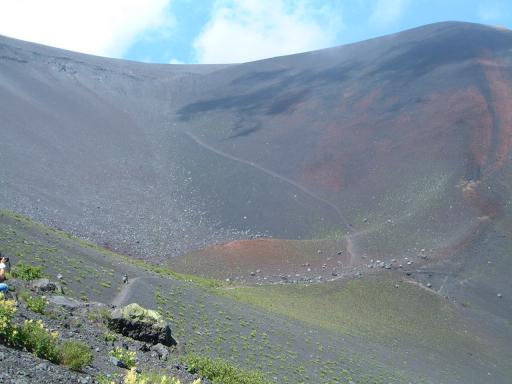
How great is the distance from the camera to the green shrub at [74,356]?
5.63 metres

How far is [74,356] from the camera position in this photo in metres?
5.74

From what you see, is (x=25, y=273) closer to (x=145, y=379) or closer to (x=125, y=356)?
(x=125, y=356)

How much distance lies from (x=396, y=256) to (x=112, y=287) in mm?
16210

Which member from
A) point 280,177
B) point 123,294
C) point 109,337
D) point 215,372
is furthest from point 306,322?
point 280,177

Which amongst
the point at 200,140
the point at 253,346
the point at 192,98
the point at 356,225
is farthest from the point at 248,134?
the point at 253,346

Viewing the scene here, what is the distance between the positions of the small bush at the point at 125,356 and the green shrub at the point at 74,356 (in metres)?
0.84

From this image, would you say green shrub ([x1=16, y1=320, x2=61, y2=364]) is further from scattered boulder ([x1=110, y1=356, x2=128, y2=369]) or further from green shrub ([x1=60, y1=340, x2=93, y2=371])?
scattered boulder ([x1=110, y1=356, x2=128, y2=369])

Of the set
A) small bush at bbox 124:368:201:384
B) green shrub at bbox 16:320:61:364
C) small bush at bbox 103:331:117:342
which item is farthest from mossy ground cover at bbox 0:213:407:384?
green shrub at bbox 16:320:61:364

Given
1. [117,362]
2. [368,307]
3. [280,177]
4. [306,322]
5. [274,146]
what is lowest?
[117,362]

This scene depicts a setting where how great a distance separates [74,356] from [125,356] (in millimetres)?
1367

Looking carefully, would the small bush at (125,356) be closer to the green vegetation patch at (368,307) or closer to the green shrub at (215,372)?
the green shrub at (215,372)

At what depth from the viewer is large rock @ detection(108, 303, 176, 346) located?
346 inches

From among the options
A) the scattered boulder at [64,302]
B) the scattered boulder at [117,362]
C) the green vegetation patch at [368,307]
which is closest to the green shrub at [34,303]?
the scattered boulder at [64,302]

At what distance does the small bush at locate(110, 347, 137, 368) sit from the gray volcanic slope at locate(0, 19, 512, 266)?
1966 cm
